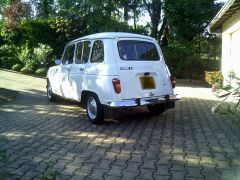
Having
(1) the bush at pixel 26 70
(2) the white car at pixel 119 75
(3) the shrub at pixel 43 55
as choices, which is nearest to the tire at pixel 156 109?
(2) the white car at pixel 119 75

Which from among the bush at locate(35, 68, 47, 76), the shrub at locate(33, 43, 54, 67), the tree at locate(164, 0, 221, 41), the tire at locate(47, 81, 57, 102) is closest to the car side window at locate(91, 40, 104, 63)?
the tire at locate(47, 81, 57, 102)

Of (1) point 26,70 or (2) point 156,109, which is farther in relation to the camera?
(1) point 26,70

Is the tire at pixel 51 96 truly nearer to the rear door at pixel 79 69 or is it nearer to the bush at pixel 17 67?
the rear door at pixel 79 69

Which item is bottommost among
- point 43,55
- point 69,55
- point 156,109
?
point 156,109

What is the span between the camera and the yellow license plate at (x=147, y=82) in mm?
7993

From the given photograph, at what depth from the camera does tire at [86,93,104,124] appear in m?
8.08

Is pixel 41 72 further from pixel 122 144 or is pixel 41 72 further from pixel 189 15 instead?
pixel 122 144

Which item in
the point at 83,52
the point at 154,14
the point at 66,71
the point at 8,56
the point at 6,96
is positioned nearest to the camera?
the point at 83,52

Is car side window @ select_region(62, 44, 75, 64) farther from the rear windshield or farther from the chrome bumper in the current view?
the chrome bumper

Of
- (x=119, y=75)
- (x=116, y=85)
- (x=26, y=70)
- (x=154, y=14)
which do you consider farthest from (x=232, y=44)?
(x=26, y=70)

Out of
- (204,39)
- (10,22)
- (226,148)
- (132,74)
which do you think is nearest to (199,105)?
(132,74)

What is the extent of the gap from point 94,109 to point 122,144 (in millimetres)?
1943

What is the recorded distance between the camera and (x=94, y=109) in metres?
8.36

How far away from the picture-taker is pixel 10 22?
974 inches
